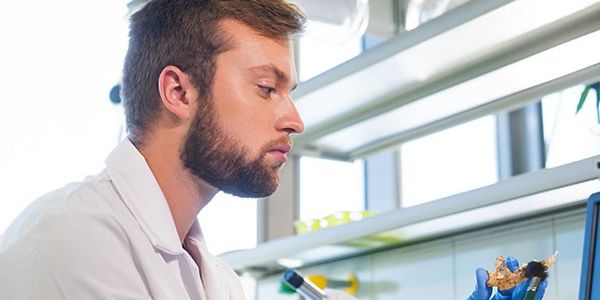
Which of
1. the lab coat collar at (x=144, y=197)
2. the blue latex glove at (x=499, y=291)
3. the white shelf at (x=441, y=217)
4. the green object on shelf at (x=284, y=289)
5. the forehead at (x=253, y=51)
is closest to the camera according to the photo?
the lab coat collar at (x=144, y=197)

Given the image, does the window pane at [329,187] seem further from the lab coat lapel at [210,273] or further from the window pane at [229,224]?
the lab coat lapel at [210,273]

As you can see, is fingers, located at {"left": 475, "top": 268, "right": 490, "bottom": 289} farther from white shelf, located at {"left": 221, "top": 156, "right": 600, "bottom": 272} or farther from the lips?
the lips

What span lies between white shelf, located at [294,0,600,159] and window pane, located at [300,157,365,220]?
15.3 inches

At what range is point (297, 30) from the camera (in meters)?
1.38

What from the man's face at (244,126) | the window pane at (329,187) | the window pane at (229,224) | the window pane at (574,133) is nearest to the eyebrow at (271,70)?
the man's face at (244,126)

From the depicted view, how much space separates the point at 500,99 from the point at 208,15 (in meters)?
0.94

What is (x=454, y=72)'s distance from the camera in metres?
2.06

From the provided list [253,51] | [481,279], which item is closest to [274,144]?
[253,51]

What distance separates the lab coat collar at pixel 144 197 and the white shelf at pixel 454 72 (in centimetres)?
73

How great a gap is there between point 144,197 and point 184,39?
0.23 metres

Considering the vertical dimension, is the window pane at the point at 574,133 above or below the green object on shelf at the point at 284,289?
above

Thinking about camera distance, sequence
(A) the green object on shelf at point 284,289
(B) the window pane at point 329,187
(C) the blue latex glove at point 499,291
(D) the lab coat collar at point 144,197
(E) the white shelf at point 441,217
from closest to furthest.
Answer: (D) the lab coat collar at point 144,197 → (C) the blue latex glove at point 499,291 → (E) the white shelf at point 441,217 → (A) the green object on shelf at point 284,289 → (B) the window pane at point 329,187

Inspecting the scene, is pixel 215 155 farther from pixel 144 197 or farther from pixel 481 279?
pixel 481 279

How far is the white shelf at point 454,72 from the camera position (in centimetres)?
178
